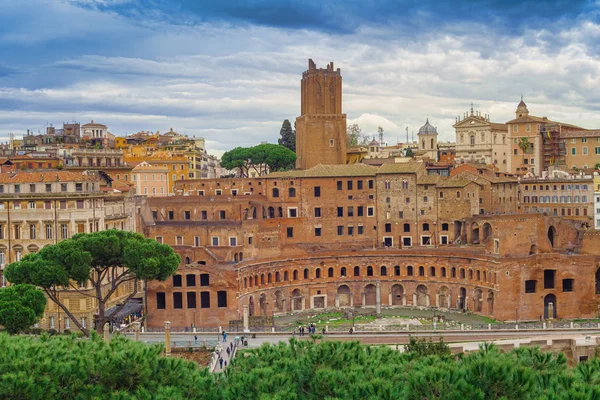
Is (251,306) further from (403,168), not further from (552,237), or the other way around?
(552,237)

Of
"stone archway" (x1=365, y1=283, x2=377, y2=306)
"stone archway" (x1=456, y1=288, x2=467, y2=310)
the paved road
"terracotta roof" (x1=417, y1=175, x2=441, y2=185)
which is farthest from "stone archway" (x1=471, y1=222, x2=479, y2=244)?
the paved road

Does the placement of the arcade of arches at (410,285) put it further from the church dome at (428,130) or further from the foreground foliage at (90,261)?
the church dome at (428,130)

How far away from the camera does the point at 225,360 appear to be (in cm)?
4609

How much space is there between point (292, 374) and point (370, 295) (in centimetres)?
4394

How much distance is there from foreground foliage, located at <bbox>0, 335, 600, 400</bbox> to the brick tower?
56.0 metres

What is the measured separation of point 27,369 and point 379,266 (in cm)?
4587

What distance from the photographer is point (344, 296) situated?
69250 mm

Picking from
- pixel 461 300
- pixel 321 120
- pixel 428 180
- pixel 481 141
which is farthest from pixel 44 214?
pixel 481 141

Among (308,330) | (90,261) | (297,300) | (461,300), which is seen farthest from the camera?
(297,300)

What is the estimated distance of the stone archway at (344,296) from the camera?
6912 centimetres

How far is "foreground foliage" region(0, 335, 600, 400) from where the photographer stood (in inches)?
923

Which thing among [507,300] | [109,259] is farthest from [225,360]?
[507,300]

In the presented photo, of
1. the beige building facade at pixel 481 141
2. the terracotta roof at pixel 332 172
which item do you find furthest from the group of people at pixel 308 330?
the beige building facade at pixel 481 141

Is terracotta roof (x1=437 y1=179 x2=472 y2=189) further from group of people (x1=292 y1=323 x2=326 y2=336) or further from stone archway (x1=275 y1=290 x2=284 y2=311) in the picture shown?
group of people (x1=292 y1=323 x2=326 y2=336)
